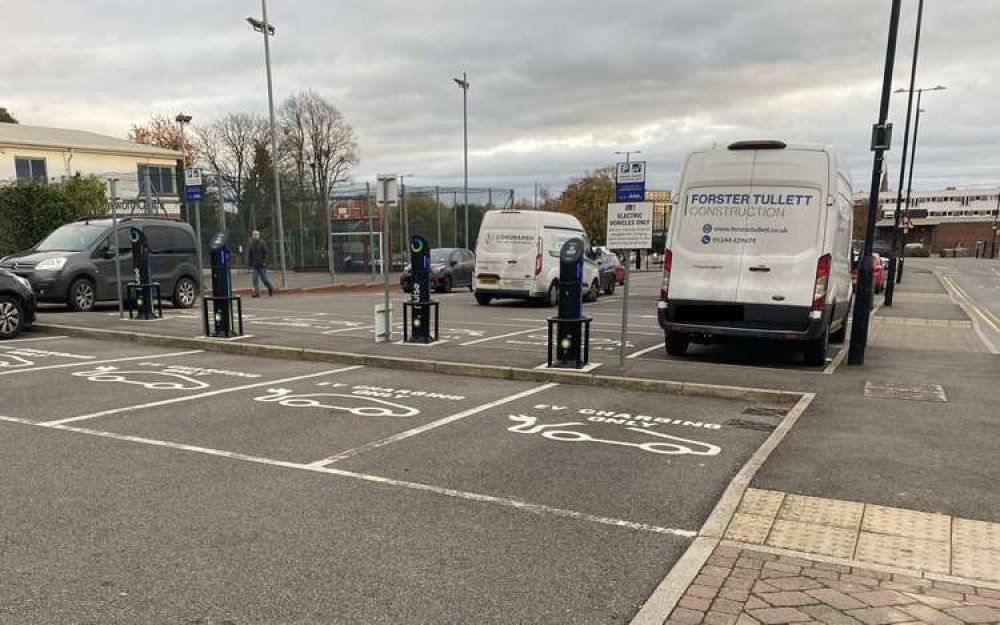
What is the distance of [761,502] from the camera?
4543 millimetres

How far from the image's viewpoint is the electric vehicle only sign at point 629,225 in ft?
28.1

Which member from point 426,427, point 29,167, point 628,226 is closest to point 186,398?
point 426,427

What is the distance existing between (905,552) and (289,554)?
3.21 metres

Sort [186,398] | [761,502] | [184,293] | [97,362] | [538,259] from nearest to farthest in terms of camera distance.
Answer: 1. [761,502]
2. [186,398]
3. [97,362]
4. [184,293]
5. [538,259]

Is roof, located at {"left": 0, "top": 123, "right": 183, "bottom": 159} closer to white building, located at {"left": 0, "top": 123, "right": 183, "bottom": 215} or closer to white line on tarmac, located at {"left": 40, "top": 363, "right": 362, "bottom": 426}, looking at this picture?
white building, located at {"left": 0, "top": 123, "right": 183, "bottom": 215}

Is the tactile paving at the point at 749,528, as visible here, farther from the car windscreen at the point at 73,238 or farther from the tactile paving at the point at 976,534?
the car windscreen at the point at 73,238

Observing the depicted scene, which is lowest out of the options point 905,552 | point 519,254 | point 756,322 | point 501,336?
point 501,336

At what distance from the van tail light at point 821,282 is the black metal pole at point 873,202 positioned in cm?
72

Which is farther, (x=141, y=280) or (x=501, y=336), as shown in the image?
(x=141, y=280)

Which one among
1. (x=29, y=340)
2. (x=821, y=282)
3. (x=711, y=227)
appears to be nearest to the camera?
(x=821, y=282)

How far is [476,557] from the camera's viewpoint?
149 inches

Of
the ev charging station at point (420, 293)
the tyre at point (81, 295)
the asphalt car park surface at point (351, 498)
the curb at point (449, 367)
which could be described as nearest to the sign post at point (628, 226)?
the curb at point (449, 367)

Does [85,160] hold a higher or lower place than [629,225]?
higher

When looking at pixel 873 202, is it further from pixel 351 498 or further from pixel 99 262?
pixel 99 262
